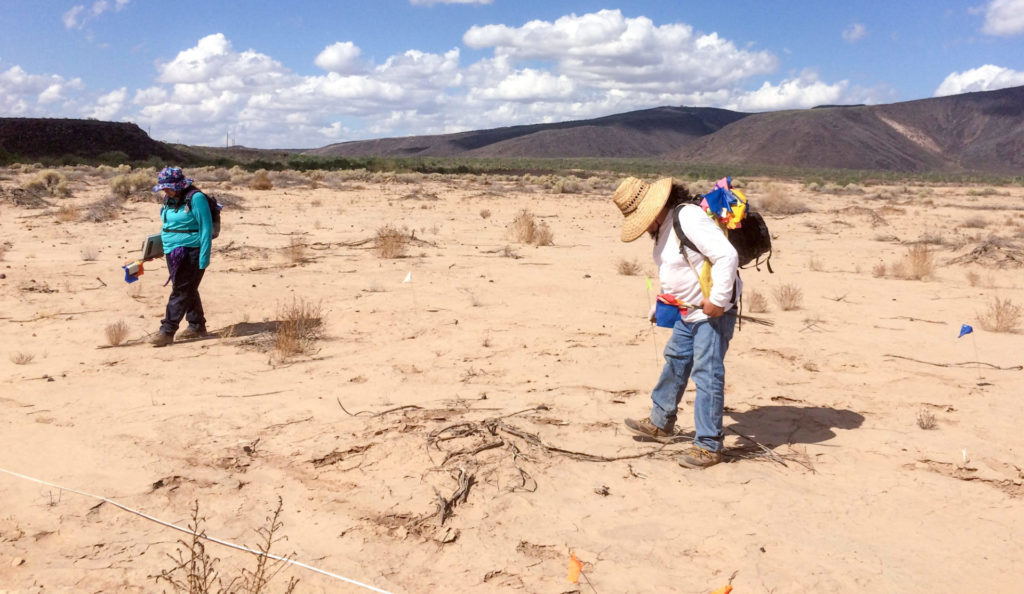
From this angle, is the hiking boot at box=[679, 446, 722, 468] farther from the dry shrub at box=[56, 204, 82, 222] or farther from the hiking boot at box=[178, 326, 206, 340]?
the dry shrub at box=[56, 204, 82, 222]

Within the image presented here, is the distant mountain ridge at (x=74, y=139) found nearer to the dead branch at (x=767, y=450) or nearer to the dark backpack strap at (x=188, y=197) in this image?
the dark backpack strap at (x=188, y=197)

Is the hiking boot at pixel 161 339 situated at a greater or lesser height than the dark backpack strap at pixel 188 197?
lesser

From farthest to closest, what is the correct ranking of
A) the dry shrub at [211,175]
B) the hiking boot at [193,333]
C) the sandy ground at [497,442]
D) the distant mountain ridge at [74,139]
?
the distant mountain ridge at [74,139] → the dry shrub at [211,175] → the hiking boot at [193,333] → the sandy ground at [497,442]

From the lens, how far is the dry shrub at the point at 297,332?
268 inches

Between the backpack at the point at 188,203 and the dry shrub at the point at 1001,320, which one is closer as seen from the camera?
the backpack at the point at 188,203

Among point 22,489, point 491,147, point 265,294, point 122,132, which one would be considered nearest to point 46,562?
point 22,489

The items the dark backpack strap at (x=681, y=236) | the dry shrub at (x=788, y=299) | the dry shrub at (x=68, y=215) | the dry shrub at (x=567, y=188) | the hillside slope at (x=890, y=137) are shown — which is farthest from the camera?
the hillside slope at (x=890, y=137)

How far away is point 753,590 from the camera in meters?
3.31

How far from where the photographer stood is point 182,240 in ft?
23.6

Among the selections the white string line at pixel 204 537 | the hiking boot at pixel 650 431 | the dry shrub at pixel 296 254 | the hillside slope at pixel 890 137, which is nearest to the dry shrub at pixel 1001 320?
the hiking boot at pixel 650 431

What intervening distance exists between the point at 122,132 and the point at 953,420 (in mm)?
57998

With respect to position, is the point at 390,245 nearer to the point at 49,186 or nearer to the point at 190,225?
the point at 190,225

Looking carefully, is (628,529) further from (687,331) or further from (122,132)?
(122,132)

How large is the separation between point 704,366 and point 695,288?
43 cm
